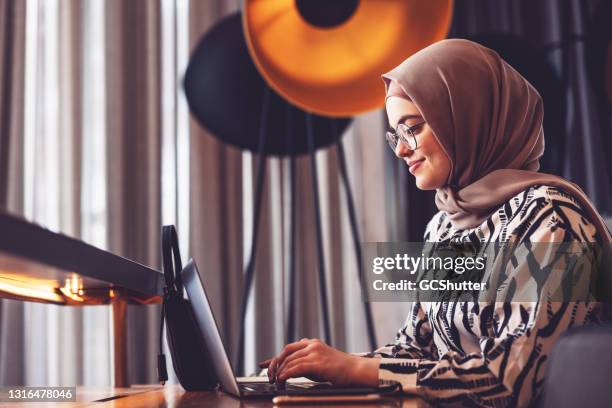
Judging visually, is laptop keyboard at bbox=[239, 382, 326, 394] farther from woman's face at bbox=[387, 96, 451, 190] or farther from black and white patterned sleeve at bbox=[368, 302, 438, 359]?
woman's face at bbox=[387, 96, 451, 190]

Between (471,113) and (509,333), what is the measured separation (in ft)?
1.54

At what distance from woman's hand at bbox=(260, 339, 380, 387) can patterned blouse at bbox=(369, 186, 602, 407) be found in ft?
0.07

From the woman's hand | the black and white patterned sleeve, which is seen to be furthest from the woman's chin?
the woman's hand

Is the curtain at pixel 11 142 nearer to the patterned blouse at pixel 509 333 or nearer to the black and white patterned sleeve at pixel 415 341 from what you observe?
the black and white patterned sleeve at pixel 415 341

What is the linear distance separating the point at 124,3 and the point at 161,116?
47 cm

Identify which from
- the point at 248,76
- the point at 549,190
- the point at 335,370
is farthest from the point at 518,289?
the point at 248,76

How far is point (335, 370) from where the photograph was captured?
951mm

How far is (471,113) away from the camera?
3.97ft

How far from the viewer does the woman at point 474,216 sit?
862 millimetres

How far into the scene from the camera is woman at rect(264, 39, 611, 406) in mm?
862

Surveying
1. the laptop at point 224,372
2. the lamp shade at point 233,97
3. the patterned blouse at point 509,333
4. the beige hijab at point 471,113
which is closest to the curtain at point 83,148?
the lamp shade at point 233,97

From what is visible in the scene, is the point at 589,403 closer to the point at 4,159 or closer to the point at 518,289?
the point at 518,289

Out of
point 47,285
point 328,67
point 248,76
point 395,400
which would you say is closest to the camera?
point 395,400

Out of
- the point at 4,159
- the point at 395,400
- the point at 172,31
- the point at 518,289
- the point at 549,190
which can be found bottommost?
the point at 395,400
